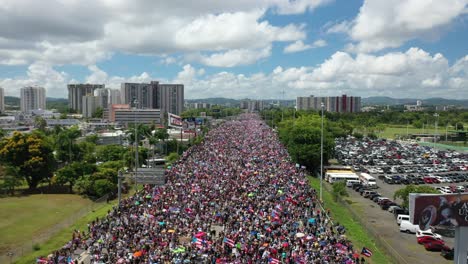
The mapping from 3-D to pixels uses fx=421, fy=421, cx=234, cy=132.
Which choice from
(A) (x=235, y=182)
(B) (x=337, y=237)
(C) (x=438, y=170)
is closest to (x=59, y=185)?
(A) (x=235, y=182)

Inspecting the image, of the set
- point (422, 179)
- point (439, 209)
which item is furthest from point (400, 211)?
point (422, 179)

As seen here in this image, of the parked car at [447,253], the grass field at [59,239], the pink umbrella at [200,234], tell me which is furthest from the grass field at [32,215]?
the parked car at [447,253]

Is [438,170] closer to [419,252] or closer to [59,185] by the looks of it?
[419,252]

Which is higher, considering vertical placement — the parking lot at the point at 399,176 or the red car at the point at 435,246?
the red car at the point at 435,246

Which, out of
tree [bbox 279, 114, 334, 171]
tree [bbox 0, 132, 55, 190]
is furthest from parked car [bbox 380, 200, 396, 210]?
tree [bbox 0, 132, 55, 190]

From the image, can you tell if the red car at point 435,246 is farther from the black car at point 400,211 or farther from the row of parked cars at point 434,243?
the black car at point 400,211
